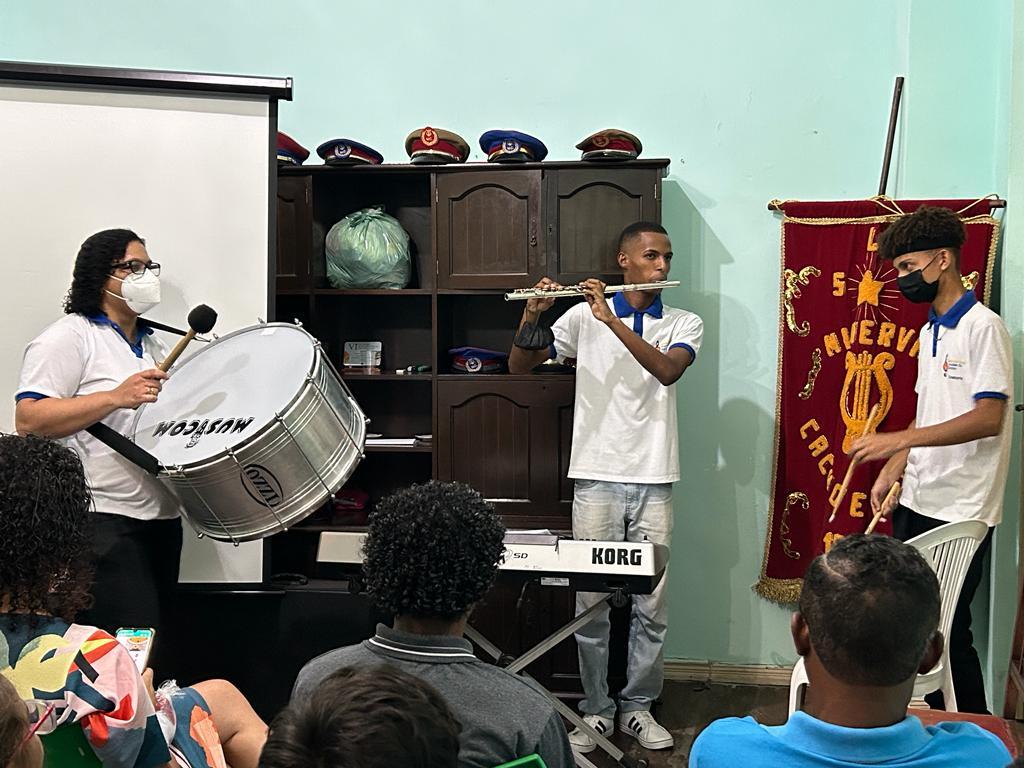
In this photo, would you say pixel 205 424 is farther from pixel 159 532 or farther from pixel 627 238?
pixel 627 238

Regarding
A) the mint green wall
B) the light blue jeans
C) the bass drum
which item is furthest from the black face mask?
the bass drum

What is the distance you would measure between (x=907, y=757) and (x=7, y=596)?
1.33 metres

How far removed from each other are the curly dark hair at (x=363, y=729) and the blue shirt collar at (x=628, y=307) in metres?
2.52

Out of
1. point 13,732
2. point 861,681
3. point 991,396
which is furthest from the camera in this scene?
point 991,396

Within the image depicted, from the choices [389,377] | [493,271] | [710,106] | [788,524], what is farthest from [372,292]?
[788,524]

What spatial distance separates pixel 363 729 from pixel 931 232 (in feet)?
7.99

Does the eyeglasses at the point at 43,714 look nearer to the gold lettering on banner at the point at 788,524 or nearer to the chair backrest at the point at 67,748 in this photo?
the chair backrest at the point at 67,748

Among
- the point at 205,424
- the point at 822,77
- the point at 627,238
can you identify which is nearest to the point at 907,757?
the point at 205,424

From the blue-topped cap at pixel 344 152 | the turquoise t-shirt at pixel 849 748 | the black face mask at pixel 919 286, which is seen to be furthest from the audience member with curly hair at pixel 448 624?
the blue-topped cap at pixel 344 152

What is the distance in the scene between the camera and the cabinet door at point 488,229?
3.58m

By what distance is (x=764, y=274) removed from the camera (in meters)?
3.77

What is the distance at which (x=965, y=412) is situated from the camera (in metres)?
2.78

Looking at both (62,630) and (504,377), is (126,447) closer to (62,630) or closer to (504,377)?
(62,630)

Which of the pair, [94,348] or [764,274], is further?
[764,274]
